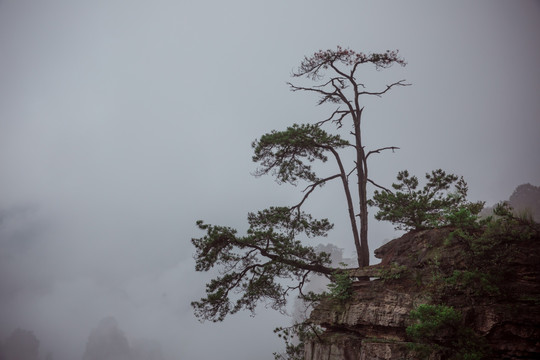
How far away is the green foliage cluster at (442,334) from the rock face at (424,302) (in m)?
0.25

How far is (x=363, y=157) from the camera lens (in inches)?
583

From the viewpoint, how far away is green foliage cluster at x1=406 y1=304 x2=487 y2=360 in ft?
22.8

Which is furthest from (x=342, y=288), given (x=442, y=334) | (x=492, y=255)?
(x=492, y=255)

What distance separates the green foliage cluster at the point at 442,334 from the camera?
6.96 meters

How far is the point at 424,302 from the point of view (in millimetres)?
8398

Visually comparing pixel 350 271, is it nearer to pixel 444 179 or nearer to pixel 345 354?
pixel 345 354

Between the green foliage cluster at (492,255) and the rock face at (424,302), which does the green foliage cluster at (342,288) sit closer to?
the rock face at (424,302)

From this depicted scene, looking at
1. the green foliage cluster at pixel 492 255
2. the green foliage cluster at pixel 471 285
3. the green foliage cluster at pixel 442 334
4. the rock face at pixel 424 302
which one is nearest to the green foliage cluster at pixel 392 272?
the rock face at pixel 424 302

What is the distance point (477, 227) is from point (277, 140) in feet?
27.7

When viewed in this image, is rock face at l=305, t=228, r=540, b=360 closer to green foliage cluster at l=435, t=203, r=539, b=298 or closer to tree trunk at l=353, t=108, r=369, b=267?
green foliage cluster at l=435, t=203, r=539, b=298

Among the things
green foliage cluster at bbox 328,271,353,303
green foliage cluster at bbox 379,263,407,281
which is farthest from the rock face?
green foliage cluster at bbox 328,271,353,303

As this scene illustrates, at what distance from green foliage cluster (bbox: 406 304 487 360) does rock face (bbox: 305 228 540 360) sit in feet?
0.83

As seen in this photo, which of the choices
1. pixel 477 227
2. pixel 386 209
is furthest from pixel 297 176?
pixel 477 227

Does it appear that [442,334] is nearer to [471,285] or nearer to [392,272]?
[471,285]
